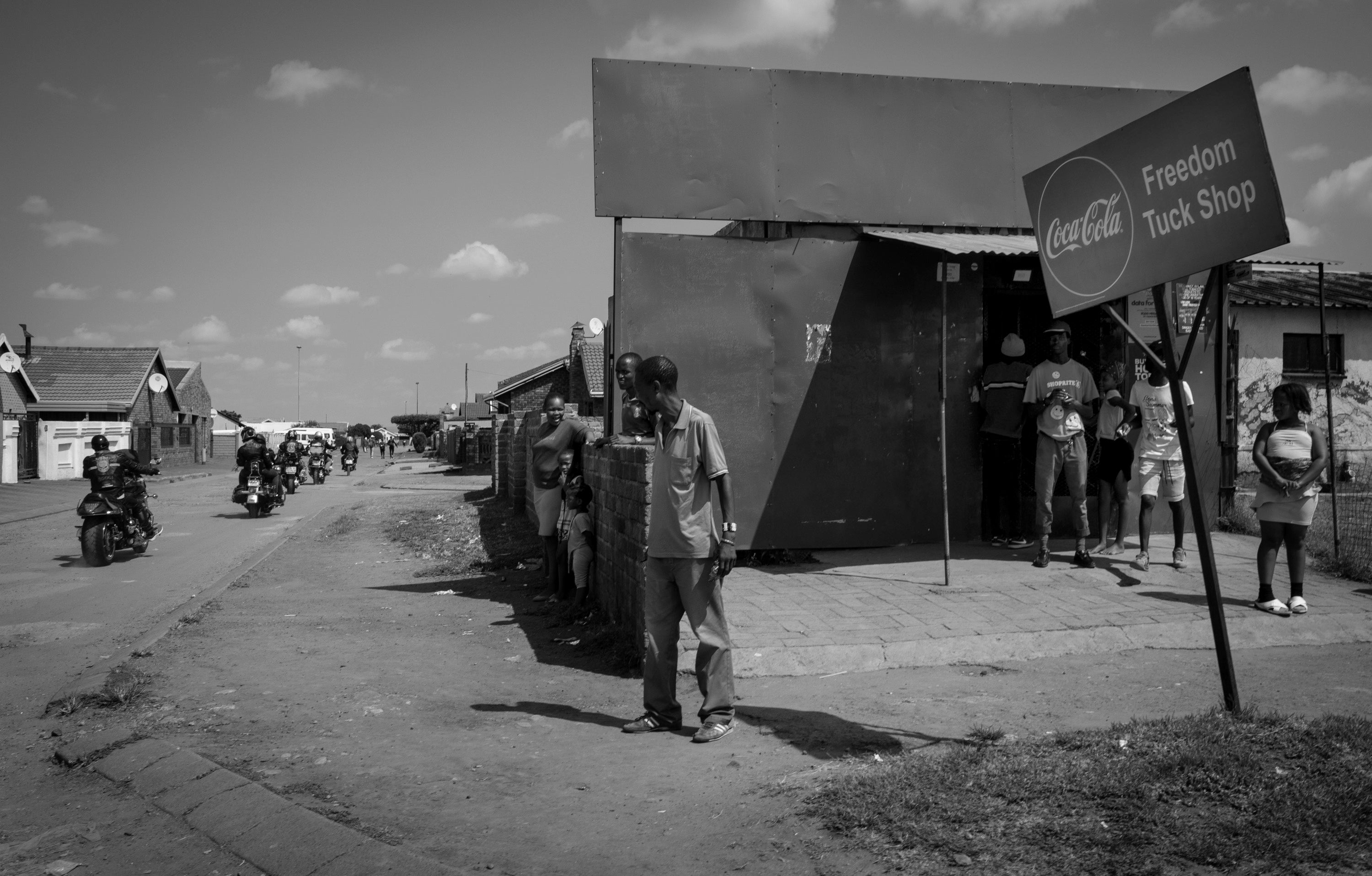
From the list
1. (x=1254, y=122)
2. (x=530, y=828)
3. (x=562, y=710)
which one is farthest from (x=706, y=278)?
(x=530, y=828)

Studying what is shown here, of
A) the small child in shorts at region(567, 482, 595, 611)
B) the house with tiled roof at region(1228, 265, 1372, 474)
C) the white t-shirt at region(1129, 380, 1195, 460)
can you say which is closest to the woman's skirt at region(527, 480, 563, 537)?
the small child in shorts at region(567, 482, 595, 611)

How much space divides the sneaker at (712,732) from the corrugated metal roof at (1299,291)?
18.4 meters

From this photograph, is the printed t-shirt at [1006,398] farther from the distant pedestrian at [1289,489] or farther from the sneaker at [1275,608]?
the sneaker at [1275,608]

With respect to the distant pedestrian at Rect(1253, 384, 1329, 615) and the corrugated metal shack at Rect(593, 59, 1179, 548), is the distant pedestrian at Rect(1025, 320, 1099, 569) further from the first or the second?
the distant pedestrian at Rect(1253, 384, 1329, 615)

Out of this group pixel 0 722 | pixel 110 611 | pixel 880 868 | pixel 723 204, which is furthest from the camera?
pixel 723 204

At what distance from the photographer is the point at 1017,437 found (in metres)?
8.96

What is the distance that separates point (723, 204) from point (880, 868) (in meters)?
7.00

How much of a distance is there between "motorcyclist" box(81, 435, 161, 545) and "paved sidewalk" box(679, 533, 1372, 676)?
790cm

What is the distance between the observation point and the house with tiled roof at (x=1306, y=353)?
67.2 feet

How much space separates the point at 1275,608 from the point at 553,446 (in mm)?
5430

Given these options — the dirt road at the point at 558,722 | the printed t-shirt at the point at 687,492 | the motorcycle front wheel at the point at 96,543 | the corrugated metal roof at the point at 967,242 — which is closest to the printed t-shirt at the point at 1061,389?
the corrugated metal roof at the point at 967,242

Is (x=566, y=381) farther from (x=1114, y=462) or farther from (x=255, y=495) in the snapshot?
(x=1114, y=462)

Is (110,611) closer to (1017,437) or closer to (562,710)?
(562,710)

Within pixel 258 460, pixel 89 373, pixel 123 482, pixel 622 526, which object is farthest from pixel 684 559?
pixel 89 373
